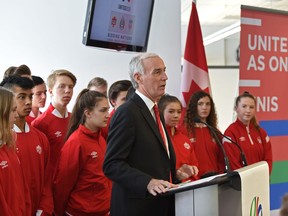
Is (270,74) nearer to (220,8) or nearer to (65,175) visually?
(65,175)

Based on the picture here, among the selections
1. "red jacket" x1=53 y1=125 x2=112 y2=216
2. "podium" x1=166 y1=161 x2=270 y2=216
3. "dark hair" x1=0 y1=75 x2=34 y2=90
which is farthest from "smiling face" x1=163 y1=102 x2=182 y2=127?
"podium" x1=166 y1=161 x2=270 y2=216

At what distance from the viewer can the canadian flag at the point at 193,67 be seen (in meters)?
4.38

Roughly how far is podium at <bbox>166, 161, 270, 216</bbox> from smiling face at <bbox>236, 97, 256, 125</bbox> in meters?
2.21

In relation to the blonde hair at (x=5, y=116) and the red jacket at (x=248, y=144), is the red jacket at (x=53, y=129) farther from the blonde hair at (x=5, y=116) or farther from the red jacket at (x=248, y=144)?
the red jacket at (x=248, y=144)

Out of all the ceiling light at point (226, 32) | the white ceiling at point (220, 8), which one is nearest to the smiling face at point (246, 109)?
the ceiling light at point (226, 32)

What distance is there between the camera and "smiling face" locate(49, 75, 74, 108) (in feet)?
9.87

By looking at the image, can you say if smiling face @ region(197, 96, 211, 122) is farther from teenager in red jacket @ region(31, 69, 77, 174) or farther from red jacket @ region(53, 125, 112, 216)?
red jacket @ region(53, 125, 112, 216)

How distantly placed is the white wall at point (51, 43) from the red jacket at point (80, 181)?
1.48 m

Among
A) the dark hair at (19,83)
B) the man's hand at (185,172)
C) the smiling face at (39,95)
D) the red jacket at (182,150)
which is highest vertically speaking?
the smiling face at (39,95)

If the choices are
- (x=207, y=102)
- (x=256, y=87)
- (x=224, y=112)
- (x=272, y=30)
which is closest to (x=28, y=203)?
(x=207, y=102)

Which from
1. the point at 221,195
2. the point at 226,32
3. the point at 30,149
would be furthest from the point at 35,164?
the point at 226,32

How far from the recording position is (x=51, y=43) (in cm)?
390

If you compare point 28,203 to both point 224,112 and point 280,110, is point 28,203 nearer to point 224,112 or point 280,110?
point 280,110

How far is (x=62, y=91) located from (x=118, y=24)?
35.8 inches
